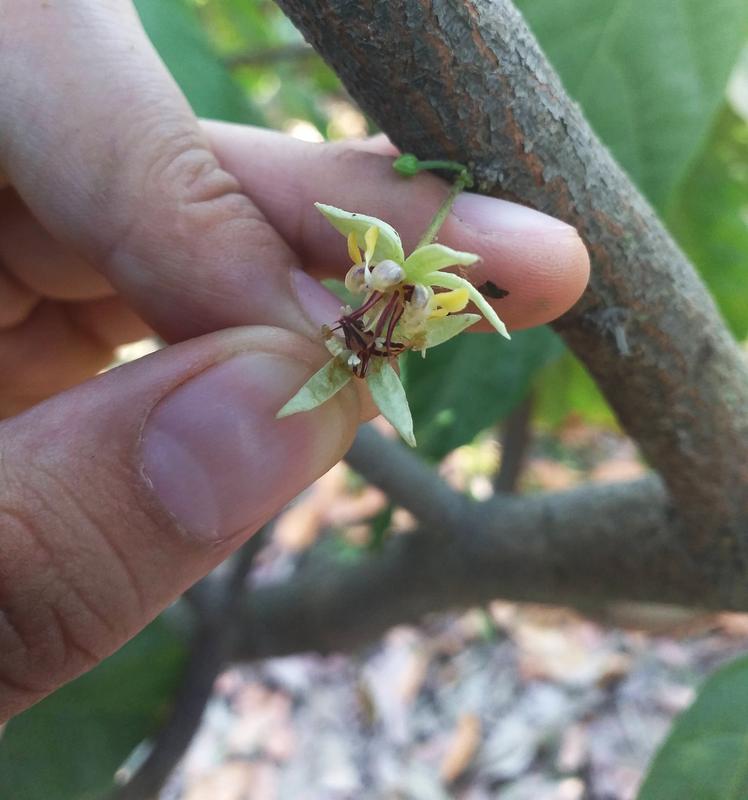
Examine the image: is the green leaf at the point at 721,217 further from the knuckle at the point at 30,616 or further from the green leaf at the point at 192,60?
the knuckle at the point at 30,616

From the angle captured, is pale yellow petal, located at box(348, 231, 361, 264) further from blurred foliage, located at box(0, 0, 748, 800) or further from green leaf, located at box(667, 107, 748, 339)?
green leaf, located at box(667, 107, 748, 339)

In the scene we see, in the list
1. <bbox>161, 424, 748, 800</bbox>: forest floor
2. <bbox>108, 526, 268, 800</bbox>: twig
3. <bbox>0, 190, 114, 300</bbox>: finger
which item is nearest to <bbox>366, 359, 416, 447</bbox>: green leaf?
<bbox>0, 190, 114, 300</bbox>: finger

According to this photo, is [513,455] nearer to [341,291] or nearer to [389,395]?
[341,291]

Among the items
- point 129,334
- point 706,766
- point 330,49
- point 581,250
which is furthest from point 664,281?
point 129,334

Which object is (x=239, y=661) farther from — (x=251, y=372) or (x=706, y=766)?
(x=251, y=372)

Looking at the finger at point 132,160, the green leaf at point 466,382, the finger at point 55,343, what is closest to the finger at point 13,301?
the finger at point 55,343
